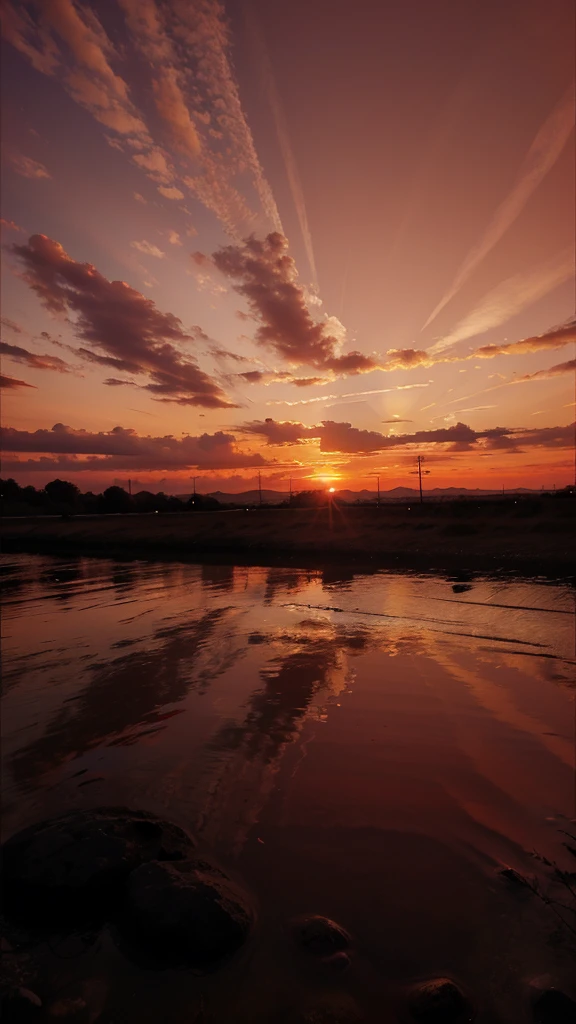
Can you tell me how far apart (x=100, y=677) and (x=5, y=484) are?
15048 cm

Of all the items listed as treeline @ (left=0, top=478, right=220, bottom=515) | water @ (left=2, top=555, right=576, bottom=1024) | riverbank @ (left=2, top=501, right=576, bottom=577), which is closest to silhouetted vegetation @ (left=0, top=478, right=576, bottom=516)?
treeline @ (left=0, top=478, right=220, bottom=515)

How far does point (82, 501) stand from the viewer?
137 metres

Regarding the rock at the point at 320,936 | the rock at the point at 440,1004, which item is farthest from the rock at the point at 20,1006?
the rock at the point at 440,1004

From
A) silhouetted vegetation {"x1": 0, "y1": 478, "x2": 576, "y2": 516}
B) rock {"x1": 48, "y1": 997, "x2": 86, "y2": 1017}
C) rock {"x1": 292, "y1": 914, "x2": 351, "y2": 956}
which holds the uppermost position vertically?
silhouetted vegetation {"x1": 0, "y1": 478, "x2": 576, "y2": 516}

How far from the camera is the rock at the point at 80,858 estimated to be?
3.92m

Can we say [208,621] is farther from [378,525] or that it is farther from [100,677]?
[378,525]

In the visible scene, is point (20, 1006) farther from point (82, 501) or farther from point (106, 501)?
point (82, 501)

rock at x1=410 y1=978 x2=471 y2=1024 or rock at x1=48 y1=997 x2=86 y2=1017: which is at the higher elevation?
rock at x1=410 y1=978 x2=471 y2=1024

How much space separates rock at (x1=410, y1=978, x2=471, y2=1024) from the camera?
304cm

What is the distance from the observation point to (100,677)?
33.1 feet

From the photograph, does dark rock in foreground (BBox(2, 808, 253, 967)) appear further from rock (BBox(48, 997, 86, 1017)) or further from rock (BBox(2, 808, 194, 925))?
rock (BBox(48, 997, 86, 1017))

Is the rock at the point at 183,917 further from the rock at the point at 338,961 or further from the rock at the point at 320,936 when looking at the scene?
the rock at the point at 338,961

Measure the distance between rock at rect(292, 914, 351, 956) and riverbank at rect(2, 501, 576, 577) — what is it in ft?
70.0

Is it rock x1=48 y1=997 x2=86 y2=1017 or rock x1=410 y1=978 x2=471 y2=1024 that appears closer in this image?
rock x1=410 y1=978 x2=471 y2=1024
